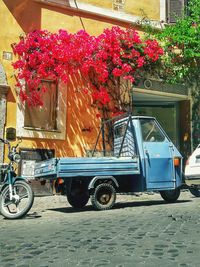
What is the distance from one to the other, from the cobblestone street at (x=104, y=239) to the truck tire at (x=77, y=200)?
1.10m

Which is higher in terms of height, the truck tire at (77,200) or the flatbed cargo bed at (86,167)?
the flatbed cargo bed at (86,167)

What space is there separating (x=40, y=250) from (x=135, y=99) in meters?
12.0

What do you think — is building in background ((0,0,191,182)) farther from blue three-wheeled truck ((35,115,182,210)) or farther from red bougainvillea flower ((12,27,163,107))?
blue three-wheeled truck ((35,115,182,210))

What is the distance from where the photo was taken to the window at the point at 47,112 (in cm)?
1314

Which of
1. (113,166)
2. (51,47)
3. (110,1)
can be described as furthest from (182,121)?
(113,166)

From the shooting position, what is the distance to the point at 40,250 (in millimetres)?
4805

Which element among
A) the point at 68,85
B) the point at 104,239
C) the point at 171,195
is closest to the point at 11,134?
the point at 68,85

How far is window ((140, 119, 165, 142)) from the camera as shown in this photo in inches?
381

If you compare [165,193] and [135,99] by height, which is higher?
[135,99]

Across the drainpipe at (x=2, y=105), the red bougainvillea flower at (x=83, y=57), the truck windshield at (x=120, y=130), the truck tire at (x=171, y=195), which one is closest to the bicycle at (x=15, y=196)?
the truck windshield at (x=120, y=130)

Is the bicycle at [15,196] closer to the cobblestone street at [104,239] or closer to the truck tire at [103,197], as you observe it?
the cobblestone street at [104,239]

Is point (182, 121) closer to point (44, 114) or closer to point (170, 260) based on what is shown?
point (44, 114)

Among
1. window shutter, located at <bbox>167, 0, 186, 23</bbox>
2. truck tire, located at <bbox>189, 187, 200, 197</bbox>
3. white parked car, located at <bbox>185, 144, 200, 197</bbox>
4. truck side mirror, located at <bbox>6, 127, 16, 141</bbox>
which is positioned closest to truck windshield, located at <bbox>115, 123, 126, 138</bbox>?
white parked car, located at <bbox>185, 144, 200, 197</bbox>

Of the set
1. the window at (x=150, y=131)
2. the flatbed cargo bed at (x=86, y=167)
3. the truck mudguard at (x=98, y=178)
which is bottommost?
the truck mudguard at (x=98, y=178)
